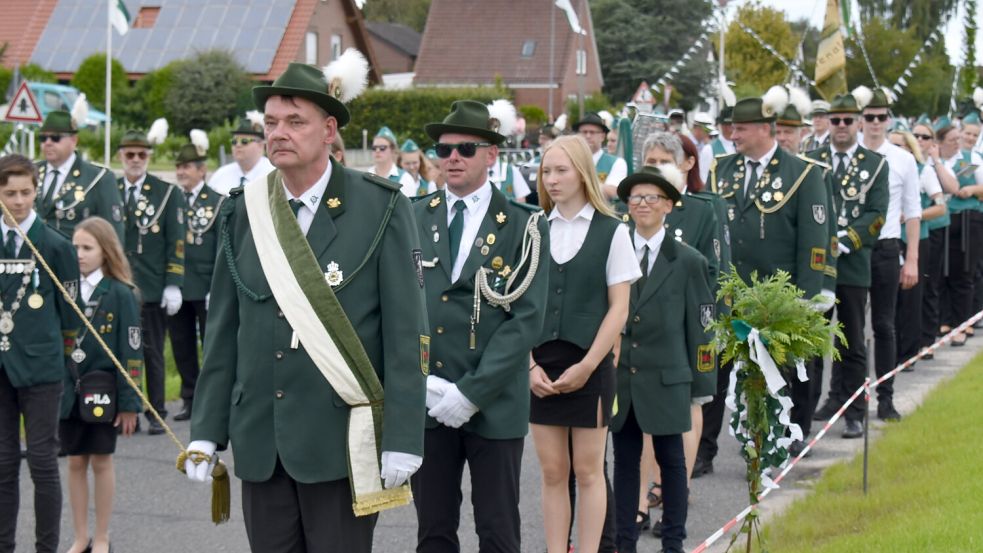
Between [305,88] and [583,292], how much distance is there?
255 cm

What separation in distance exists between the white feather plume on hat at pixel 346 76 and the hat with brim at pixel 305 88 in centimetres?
4

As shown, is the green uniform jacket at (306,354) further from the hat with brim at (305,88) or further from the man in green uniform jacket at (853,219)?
the man in green uniform jacket at (853,219)

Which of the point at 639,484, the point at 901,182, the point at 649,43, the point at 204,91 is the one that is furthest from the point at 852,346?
the point at 649,43

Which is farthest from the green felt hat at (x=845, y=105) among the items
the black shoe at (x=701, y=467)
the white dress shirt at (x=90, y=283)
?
the white dress shirt at (x=90, y=283)

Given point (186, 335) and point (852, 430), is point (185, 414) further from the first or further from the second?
point (852, 430)

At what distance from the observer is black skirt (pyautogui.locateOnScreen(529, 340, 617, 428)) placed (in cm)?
686

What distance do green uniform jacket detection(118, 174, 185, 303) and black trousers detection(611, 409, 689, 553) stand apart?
587 cm

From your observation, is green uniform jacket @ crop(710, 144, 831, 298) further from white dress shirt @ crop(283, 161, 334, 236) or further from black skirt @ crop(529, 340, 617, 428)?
white dress shirt @ crop(283, 161, 334, 236)

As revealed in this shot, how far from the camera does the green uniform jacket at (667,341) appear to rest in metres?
7.62

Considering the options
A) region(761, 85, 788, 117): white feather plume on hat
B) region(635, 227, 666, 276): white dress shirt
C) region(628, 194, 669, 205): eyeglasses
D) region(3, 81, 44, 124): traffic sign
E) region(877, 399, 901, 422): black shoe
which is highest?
region(3, 81, 44, 124): traffic sign

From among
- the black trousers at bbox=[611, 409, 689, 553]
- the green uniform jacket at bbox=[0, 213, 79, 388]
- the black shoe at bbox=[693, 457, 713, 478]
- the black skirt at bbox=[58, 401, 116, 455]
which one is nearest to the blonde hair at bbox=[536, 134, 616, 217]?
the black trousers at bbox=[611, 409, 689, 553]

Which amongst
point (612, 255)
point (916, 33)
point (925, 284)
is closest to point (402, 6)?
point (916, 33)

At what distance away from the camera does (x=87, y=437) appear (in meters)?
7.87

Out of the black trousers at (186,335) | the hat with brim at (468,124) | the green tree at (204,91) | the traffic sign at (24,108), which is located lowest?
the black trousers at (186,335)
